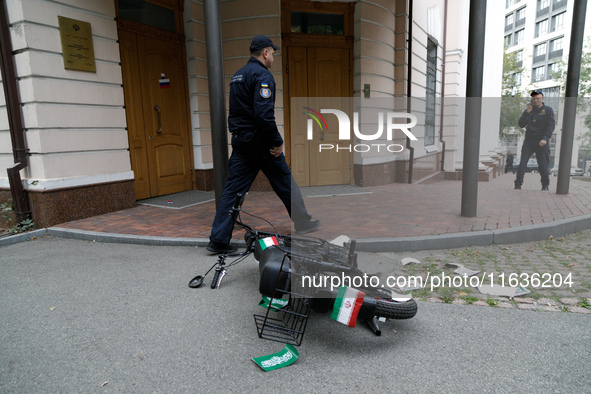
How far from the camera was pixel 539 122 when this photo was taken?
845 cm

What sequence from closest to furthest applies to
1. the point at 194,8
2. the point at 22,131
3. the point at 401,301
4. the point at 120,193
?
the point at 401,301
the point at 22,131
the point at 120,193
the point at 194,8

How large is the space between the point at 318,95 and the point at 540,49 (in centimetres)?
6431

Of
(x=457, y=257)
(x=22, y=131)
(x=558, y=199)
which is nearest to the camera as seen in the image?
(x=457, y=257)

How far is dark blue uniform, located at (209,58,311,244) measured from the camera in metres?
3.96

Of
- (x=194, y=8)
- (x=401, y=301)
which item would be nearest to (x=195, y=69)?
(x=194, y=8)

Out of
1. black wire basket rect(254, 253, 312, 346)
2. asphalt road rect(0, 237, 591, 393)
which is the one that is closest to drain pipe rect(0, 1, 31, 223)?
asphalt road rect(0, 237, 591, 393)

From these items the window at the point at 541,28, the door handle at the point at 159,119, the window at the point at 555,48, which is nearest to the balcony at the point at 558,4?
the window at the point at 541,28

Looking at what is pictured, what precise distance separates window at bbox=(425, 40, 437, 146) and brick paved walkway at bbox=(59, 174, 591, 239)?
208 inches

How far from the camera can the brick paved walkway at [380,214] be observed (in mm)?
5168

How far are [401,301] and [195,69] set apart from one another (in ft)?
22.5

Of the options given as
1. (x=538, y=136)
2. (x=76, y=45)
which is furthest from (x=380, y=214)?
(x=76, y=45)

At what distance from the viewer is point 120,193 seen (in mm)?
6484

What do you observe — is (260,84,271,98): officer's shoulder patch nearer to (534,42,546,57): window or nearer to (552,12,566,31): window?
(552,12,566,31): window

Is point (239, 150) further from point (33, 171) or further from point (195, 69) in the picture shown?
point (195, 69)
